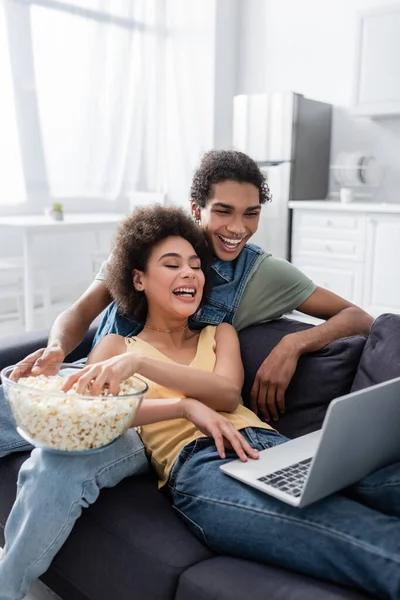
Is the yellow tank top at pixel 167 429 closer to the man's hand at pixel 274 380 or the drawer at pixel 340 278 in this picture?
the man's hand at pixel 274 380

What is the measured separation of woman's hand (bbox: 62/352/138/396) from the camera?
1149 millimetres

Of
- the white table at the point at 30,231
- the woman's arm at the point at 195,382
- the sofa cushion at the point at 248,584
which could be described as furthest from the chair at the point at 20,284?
the sofa cushion at the point at 248,584

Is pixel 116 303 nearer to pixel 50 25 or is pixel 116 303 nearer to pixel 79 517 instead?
pixel 79 517

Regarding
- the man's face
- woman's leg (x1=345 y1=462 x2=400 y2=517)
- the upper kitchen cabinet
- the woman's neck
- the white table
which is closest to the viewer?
woman's leg (x1=345 y1=462 x2=400 y2=517)

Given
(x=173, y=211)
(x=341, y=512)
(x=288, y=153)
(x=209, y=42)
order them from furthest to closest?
1. (x=209, y=42)
2. (x=288, y=153)
3. (x=173, y=211)
4. (x=341, y=512)

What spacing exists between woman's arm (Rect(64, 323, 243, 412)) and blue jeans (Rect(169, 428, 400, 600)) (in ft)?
0.60

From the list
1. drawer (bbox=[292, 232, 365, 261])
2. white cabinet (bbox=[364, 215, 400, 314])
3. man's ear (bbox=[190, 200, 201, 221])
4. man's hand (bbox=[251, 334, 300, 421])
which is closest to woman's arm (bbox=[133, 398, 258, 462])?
man's hand (bbox=[251, 334, 300, 421])

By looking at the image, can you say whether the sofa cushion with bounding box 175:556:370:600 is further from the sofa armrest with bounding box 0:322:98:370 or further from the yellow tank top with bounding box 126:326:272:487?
the sofa armrest with bounding box 0:322:98:370

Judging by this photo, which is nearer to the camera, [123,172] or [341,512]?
[341,512]

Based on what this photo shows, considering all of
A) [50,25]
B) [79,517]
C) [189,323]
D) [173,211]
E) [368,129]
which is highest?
[50,25]

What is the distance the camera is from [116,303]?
1633 millimetres

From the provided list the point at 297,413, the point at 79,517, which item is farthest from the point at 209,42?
the point at 79,517

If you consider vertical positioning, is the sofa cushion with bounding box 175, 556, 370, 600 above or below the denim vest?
below

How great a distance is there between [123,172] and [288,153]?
136 centimetres
